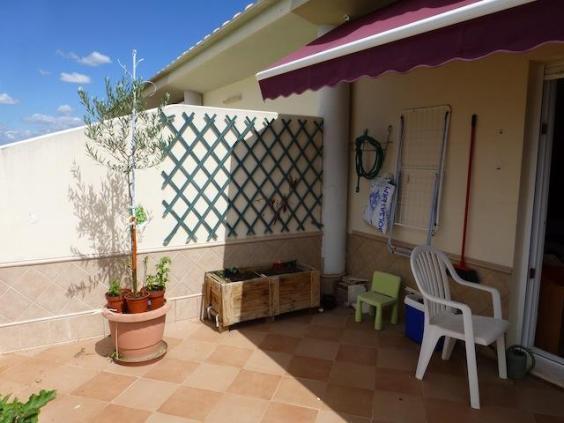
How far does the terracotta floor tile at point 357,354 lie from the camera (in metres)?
4.07

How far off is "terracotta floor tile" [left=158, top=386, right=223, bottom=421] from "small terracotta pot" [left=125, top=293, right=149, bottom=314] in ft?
3.09

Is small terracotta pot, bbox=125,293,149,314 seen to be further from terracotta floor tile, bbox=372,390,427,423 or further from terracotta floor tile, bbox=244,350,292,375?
terracotta floor tile, bbox=372,390,427,423

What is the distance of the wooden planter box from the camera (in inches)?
185

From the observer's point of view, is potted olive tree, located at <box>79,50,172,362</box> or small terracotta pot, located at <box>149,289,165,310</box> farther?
small terracotta pot, located at <box>149,289,165,310</box>

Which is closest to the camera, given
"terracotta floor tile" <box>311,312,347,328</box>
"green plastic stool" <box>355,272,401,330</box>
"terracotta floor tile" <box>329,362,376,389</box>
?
"terracotta floor tile" <box>329,362,376,389</box>

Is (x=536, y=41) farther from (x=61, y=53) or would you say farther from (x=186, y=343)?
(x=61, y=53)

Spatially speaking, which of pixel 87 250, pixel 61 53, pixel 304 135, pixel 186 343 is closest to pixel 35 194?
pixel 87 250

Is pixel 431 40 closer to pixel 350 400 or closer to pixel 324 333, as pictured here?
pixel 350 400

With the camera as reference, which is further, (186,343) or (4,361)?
(186,343)

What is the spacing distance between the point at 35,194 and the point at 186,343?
2331 mm

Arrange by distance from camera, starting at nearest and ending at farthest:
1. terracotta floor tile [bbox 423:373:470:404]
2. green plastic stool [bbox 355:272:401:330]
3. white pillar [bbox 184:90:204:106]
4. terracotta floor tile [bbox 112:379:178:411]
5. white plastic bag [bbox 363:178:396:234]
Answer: terracotta floor tile [bbox 112:379:178:411] → terracotta floor tile [bbox 423:373:470:404] → green plastic stool [bbox 355:272:401:330] → white plastic bag [bbox 363:178:396:234] → white pillar [bbox 184:90:204:106]

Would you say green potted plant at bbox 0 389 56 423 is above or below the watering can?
above

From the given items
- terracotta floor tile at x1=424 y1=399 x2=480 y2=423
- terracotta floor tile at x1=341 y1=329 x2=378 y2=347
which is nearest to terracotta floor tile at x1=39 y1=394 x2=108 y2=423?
terracotta floor tile at x1=341 y1=329 x2=378 y2=347

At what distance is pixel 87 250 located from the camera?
4434mm
